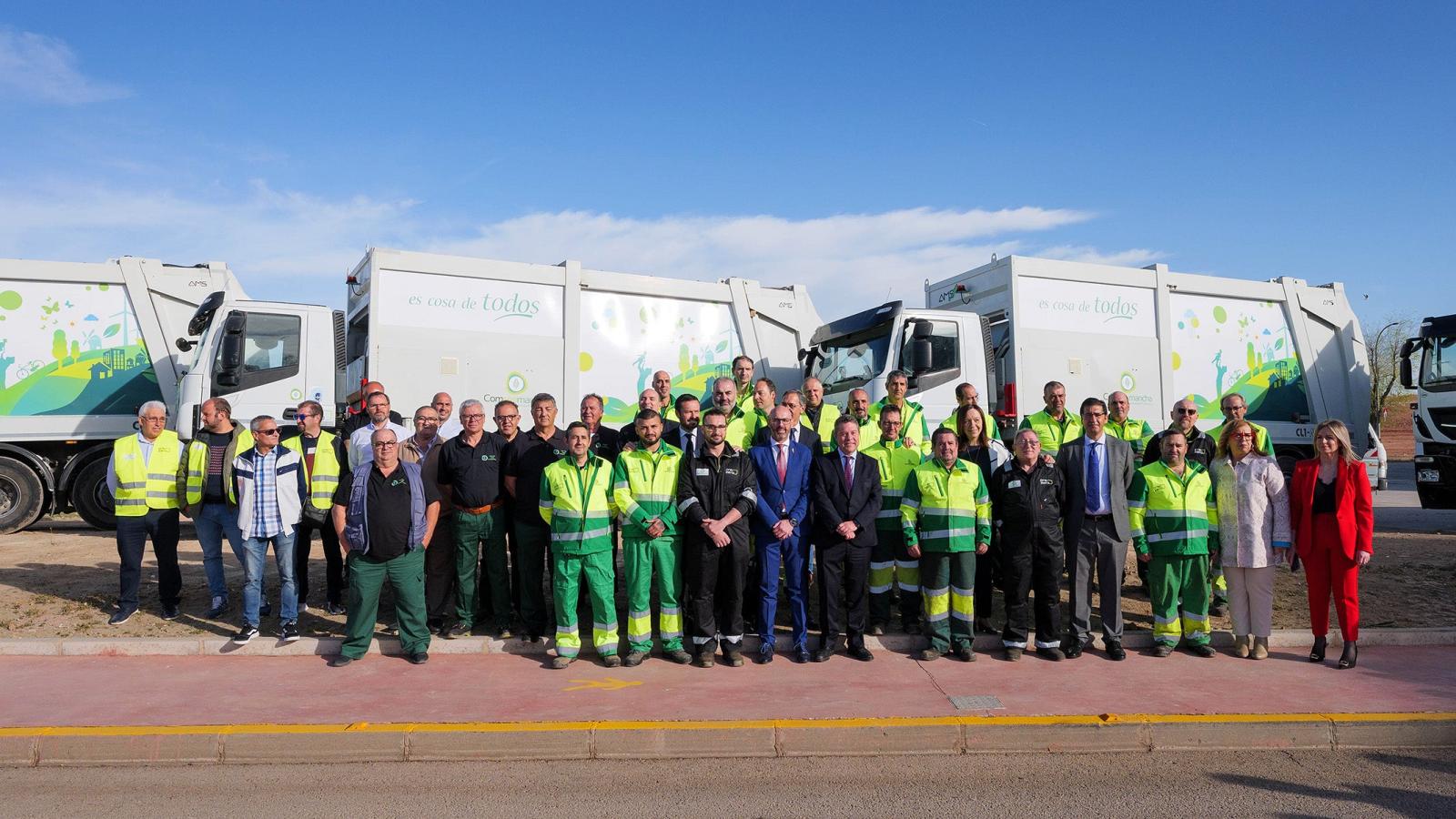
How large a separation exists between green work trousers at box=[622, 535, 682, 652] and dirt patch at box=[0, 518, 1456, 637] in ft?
3.43

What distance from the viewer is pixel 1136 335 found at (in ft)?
39.6

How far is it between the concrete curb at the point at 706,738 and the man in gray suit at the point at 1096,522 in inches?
61.9

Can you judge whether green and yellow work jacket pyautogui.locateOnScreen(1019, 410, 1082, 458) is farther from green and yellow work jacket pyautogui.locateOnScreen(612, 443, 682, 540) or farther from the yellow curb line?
green and yellow work jacket pyautogui.locateOnScreen(612, 443, 682, 540)

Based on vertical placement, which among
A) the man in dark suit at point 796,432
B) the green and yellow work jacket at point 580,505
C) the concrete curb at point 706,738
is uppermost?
the man in dark suit at point 796,432

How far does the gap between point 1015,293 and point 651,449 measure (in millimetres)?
6458

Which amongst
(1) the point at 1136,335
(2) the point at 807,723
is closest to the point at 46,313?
(2) the point at 807,723

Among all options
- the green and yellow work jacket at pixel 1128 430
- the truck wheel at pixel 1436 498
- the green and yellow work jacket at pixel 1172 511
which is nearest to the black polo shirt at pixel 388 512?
the green and yellow work jacket at pixel 1172 511

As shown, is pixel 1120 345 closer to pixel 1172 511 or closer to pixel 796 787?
pixel 1172 511

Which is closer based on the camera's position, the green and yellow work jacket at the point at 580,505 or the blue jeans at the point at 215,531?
the green and yellow work jacket at the point at 580,505

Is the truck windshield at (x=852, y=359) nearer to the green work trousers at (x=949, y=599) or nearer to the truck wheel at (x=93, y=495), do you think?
the green work trousers at (x=949, y=599)

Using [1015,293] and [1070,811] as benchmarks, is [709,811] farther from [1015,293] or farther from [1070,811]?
[1015,293]

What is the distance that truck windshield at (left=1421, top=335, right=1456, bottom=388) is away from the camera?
44.0 ft

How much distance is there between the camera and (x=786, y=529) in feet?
21.1

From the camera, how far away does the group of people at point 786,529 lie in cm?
643
